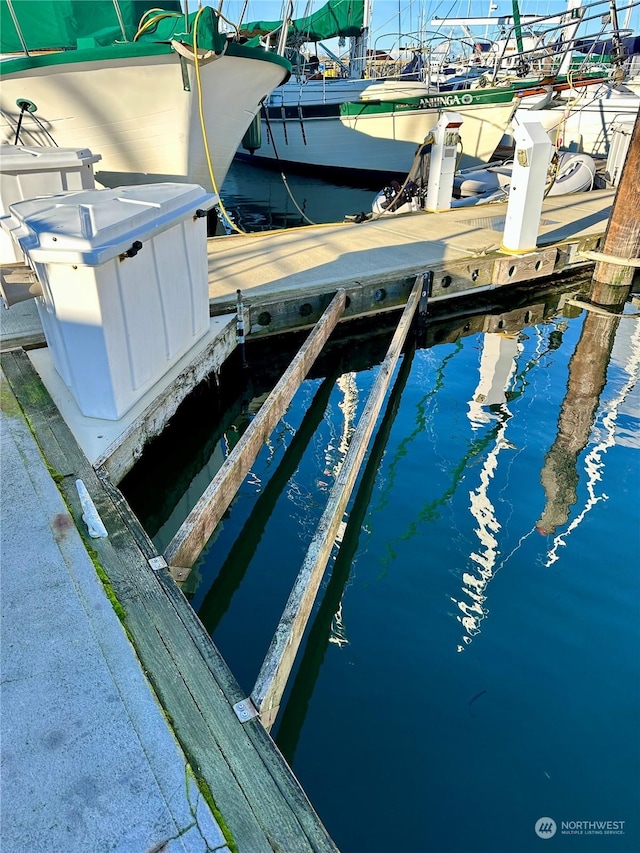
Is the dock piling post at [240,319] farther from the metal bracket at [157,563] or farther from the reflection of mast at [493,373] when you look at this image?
the metal bracket at [157,563]

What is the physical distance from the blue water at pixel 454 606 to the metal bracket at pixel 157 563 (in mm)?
844

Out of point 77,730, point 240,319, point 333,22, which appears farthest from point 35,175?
point 333,22

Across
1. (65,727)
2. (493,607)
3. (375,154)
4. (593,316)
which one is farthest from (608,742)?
(375,154)

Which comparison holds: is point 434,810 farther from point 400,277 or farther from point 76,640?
point 400,277

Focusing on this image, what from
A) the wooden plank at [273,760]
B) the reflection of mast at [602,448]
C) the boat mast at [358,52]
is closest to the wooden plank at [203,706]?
the wooden plank at [273,760]

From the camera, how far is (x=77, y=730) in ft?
6.30

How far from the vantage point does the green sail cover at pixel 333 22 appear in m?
18.6

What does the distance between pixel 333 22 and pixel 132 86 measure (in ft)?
43.7

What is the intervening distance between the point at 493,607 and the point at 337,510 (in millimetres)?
1153

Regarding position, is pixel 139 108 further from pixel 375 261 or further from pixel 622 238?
pixel 622 238

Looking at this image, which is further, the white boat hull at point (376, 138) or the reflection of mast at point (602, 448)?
the white boat hull at point (376, 138)

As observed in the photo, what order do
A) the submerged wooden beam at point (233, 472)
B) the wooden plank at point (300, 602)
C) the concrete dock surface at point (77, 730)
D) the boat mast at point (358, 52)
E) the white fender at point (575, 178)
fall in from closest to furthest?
1. the concrete dock surface at point (77, 730)
2. the wooden plank at point (300, 602)
3. the submerged wooden beam at point (233, 472)
4. the white fender at point (575, 178)
5. the boat mast at point (358, 52)

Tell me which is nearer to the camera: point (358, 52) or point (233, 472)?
point (233, 472)

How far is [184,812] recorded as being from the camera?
5.61ft
